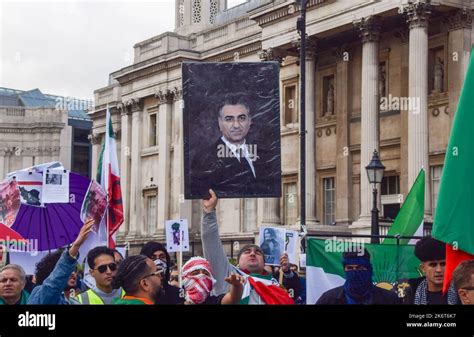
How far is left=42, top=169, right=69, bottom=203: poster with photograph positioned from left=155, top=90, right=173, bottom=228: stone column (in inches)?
1290

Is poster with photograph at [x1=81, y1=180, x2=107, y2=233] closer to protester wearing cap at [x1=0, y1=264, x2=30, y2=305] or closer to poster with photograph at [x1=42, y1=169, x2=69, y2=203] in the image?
poster with photograph at [x1=42, y1=169, x2=69, y2=203]

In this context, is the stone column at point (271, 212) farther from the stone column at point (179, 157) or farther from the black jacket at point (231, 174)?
the black jacket at point (231, 174)

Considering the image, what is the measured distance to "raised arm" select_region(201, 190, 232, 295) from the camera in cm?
666

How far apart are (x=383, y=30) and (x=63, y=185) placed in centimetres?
2118

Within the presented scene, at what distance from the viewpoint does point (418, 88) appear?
27.9 metres

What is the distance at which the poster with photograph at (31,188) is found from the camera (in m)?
11.2

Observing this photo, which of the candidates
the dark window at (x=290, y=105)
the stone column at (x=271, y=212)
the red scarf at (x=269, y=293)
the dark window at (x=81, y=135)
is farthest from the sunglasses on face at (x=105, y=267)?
the dark window at (x=81, y=135)

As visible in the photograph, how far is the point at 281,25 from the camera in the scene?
3353 centimetres

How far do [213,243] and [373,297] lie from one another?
48.0 inches

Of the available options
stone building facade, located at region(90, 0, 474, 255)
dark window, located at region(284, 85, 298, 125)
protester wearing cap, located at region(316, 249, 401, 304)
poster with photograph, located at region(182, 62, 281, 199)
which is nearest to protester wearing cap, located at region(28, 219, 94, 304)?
poster with photograph, located at region(182, 62, 281, 199)

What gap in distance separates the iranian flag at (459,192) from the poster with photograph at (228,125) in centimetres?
159
